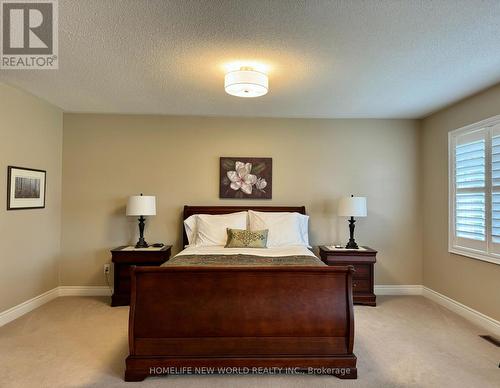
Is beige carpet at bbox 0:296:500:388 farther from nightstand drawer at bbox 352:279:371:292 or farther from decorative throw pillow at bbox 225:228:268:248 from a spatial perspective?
decorative throw pillow at bbox 225:228:268:248

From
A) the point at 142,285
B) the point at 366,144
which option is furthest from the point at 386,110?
the point at 142,285

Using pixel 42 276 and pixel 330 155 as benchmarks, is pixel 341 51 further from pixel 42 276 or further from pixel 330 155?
pixel 42 276

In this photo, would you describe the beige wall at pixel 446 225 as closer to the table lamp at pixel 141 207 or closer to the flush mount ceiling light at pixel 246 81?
the flush mount ceiling light at pixel 246 81

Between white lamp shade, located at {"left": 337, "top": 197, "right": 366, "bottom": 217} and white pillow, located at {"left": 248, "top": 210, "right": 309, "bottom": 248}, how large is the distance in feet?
1.74

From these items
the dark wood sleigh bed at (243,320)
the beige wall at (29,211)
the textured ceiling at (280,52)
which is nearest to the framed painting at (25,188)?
the beige wall at (29,211)

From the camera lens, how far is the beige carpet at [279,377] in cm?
229

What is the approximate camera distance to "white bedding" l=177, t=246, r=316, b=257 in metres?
3.35

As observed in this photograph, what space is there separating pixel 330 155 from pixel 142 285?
3260 millimetres

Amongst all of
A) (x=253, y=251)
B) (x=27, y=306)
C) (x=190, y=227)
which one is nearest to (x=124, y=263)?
(x=190, y=227)

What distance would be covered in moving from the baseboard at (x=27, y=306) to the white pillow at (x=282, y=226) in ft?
9.29

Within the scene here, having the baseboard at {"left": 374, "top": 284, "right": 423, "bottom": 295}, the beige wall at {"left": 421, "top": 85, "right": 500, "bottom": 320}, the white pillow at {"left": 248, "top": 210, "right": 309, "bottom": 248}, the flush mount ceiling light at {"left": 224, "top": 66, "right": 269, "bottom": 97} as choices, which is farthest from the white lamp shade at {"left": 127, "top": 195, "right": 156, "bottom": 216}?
the beige wall at {"left": 421, "top": 85, "right": 500, "bottom": 320}

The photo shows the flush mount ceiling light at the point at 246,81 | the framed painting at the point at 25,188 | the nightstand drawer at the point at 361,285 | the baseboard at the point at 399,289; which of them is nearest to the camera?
the flush mount ceiling light at the point at 246,81

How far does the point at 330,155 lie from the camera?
4586mm

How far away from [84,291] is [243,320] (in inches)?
121
